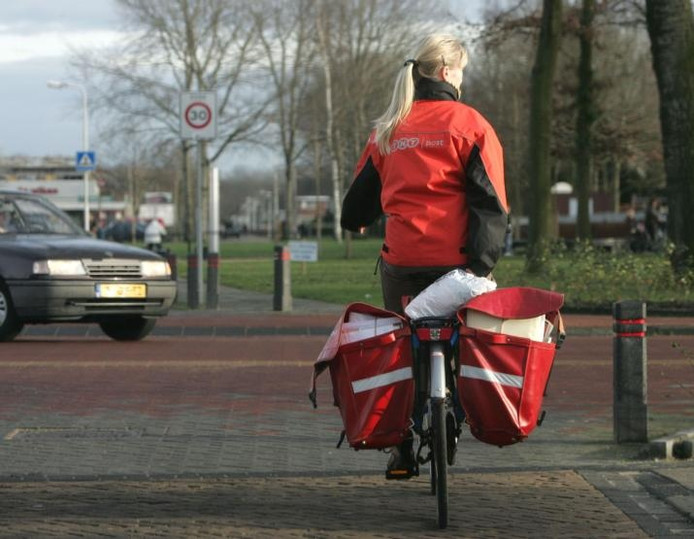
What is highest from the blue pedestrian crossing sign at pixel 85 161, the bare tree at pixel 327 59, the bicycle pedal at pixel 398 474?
the bare tree at pixel 327 59

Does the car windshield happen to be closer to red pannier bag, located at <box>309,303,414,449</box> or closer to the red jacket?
the red jacket

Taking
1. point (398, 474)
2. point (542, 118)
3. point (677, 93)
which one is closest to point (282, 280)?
point (677, 93)

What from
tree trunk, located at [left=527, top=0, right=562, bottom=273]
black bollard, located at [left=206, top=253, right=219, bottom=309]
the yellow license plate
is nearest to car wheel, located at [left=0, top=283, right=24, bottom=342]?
the yellow license plate

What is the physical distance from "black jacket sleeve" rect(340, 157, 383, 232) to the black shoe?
98 cm

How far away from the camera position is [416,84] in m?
6.25

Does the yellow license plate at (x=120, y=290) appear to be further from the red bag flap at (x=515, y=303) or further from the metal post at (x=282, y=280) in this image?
the red bag flap at (x=515, y=303)

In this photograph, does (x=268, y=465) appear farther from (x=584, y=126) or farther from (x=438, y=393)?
(x=584, y=126)

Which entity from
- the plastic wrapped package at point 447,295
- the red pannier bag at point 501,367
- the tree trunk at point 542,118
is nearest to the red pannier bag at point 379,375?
the plastic wrapped package at point 447,295

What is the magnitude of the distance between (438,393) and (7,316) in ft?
32.1

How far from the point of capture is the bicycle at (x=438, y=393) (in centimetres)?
582

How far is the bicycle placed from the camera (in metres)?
5.82

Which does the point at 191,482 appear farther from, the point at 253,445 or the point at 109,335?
the point at 109,335

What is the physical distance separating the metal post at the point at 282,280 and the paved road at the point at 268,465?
7570 millimetres

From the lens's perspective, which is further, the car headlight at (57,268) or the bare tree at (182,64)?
the bare tree at (182,64)
